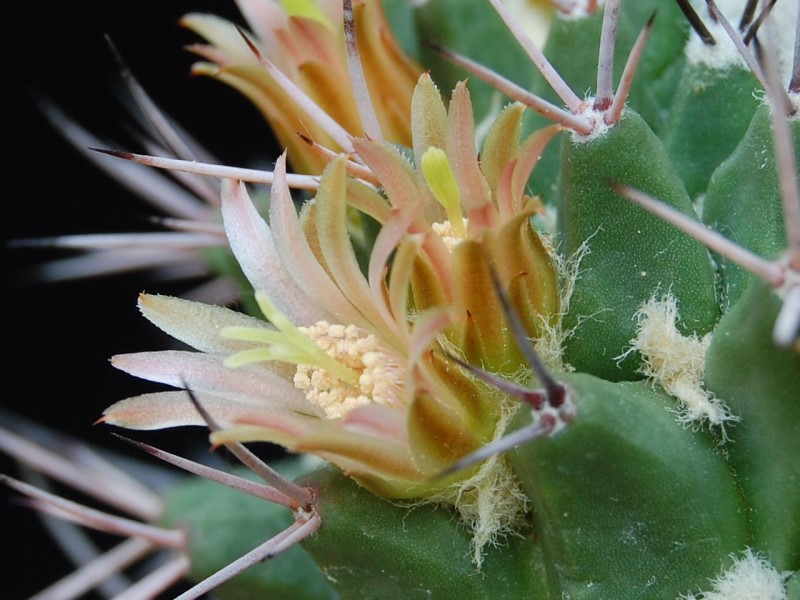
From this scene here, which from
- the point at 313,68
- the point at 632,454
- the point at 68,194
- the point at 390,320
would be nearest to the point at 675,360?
the point at 632,454

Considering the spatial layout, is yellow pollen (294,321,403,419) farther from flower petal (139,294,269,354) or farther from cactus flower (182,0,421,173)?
cactus flower (182,0,421,173)

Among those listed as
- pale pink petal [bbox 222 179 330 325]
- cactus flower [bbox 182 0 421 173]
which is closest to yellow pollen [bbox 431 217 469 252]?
pale pink petal [bbox 222 179 330 325]

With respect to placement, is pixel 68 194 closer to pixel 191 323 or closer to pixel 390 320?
pixel 191 323

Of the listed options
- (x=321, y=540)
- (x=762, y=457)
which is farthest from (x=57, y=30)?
(x=762, y=457)

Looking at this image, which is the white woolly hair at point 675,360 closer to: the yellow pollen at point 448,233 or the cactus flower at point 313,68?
the yellow pollen at point 448,233

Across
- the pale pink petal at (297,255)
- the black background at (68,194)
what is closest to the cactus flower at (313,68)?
the pale pink petal at (297,255)

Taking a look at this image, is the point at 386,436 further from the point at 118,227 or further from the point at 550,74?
the point at 118,227
